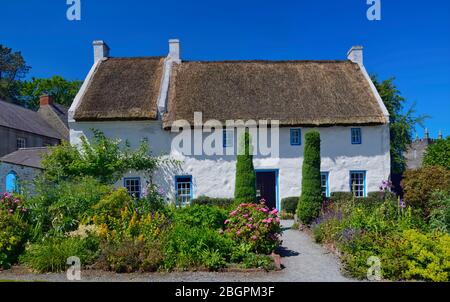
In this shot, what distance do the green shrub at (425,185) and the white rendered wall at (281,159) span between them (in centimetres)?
362

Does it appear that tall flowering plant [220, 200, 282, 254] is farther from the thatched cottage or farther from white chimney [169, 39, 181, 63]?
white chimney [169, 39, 181, 63]

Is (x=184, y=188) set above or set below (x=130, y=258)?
above

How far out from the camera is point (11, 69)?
1654 inches

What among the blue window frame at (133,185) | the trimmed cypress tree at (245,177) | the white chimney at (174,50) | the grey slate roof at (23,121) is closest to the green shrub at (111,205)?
the trimmed cypress tree at (245,177)

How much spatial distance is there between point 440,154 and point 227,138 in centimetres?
992

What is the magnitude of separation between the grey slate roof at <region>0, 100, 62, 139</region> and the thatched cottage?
1164cm

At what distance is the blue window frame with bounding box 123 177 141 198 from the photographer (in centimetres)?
1616

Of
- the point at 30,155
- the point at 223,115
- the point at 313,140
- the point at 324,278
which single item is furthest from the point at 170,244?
the point at 30,155

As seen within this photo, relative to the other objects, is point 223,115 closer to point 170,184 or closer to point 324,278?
point 170,184

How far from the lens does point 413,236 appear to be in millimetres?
7426

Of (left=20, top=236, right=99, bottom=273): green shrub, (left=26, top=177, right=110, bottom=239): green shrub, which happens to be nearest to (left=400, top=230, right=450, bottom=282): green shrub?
(left=20, top=236, right=99, bottom=273): green shrub

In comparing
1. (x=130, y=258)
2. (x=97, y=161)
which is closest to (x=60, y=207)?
(x=130, y=258)

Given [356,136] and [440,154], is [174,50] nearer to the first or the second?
[356,136]
